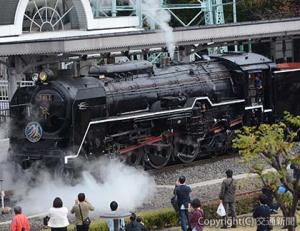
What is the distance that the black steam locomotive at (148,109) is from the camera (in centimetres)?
1895

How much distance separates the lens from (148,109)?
20953mm

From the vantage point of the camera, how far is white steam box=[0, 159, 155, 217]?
17.3 m

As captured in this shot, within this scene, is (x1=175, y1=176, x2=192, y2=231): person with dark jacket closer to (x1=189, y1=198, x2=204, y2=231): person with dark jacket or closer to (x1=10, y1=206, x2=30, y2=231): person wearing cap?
(x1=189, y1=198, x2=204, y2=231): person with dark jacket

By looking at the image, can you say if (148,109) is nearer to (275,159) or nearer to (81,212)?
(81,212)

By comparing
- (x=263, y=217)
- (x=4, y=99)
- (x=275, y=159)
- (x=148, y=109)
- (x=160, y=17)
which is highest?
(x=160, y=17)

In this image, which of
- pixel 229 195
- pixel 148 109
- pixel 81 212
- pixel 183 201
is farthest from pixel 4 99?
pixel 81 212

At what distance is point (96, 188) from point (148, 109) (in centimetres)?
339

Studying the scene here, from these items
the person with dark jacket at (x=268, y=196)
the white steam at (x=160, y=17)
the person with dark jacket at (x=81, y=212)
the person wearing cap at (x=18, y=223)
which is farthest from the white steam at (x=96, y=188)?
the white steam at (x=160, y=17)

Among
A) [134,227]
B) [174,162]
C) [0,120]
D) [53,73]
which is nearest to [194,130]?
[174,162]

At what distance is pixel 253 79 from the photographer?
2386 cm

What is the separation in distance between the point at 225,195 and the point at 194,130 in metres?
6.88

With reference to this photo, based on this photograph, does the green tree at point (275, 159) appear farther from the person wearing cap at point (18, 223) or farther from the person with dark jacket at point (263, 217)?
the person wearing cap at point (18, 223)

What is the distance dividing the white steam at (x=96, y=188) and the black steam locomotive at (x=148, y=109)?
41cm

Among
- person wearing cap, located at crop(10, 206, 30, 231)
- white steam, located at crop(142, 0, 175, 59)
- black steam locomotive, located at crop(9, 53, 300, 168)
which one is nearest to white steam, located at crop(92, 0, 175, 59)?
white steam, located at crop(142, 0, 175, 59)
